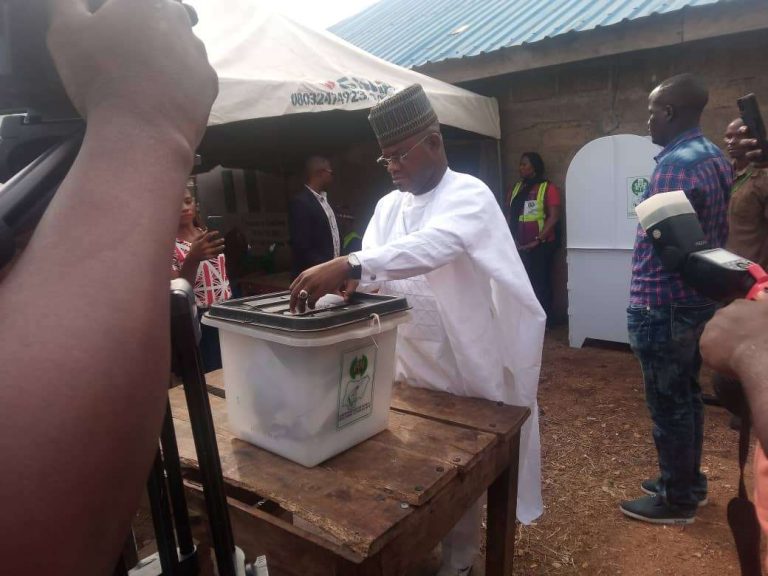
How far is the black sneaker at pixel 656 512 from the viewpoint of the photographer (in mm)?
2797

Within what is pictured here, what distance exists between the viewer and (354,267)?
1.74 meters

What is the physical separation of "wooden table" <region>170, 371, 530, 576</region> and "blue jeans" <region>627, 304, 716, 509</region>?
1.21 m

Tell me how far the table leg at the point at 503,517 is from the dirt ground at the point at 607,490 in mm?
599

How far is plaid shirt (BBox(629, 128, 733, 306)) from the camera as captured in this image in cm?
253

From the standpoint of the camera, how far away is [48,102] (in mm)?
547

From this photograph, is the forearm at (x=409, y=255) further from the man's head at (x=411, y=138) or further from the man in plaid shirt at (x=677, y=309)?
the man in plaid shirt at (x=677, y=309)

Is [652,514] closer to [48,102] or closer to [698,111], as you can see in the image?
[698,111]

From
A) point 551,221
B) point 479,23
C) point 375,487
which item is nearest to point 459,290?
point 375,487

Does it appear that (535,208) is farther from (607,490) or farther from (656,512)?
(656,512)

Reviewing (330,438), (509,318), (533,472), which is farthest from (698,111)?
(330,438)

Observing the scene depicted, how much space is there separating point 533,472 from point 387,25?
838 centimetres

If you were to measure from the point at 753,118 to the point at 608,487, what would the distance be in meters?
2.11

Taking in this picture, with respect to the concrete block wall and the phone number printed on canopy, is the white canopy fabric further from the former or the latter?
the concrete block wall

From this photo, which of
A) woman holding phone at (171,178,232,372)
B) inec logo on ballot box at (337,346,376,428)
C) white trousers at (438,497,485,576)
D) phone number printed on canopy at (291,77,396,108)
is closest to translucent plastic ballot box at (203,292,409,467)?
inec logo on ballot box at (337,346,376,428)
